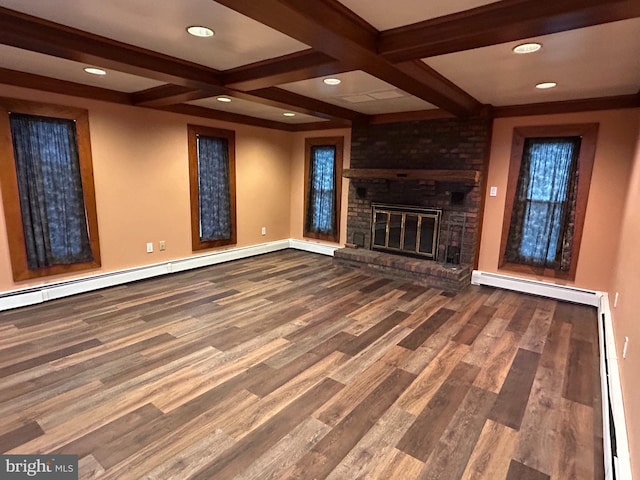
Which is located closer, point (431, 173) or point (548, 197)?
point (548, 197)

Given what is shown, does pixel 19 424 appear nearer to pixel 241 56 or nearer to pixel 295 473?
pixel 295 473

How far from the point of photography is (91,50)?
2.45m

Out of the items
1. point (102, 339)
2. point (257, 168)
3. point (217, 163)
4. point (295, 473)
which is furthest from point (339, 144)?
point (295, 473)

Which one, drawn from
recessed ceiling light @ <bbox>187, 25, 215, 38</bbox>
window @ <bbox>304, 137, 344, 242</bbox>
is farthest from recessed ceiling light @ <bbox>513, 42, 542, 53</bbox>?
window @ <bbox>304, 137, 344, 242</bbox>

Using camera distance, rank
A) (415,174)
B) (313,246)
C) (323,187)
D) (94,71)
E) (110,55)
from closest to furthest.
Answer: (110,55)
(94,71)
(415,174)
(323,187)
(313,246)

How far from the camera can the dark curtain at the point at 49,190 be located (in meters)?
3.55

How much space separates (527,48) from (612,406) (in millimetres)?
2319

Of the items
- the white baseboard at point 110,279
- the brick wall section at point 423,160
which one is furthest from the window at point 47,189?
the brick wall section at point 423,160

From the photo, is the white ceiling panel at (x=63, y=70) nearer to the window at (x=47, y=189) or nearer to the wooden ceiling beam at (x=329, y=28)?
the window at (x=47, y=189)

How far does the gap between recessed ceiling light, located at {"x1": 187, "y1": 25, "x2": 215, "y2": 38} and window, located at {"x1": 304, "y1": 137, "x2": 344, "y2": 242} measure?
3.70 metres

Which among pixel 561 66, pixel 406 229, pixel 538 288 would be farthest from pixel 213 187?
pixel 538 288

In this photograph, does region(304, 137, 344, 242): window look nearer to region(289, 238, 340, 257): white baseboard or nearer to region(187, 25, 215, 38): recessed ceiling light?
region(289, 238, 340, 257): white baseboard

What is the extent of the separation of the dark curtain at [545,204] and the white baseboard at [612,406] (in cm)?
106

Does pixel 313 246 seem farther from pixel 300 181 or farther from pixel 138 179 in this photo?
pixel 138 179
